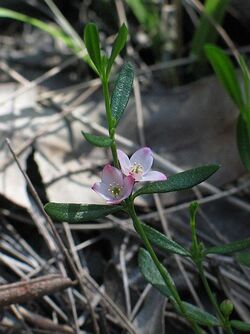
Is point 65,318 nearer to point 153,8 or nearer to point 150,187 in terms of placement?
point 150,187

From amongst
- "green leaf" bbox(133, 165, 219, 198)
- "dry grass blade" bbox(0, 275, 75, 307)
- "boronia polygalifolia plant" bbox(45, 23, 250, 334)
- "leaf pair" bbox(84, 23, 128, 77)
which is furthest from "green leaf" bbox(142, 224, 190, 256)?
"dry grass blade" bbox(0, 275, 75, 307)

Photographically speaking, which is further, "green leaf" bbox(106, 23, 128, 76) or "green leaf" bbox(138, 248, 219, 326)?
"green leaf" bbox(138, 248, 219, 326)

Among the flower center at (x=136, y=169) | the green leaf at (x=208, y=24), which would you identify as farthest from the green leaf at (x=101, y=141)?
the green leaf at (x=208, y=24)

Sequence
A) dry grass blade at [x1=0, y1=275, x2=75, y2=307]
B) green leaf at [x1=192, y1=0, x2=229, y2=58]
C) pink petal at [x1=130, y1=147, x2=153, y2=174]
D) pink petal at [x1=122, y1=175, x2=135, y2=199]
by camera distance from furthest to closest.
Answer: green leaf at [x1=192, y1=0, x2=229, y2=58] < dry grass blade at [x1=0, y1=275, x2=75, y2=307] < pink petal at [x1=130, y1=147, x2=153, y2=174] < pink petal at [x1=122, y1=175, x2=135, y2=199]

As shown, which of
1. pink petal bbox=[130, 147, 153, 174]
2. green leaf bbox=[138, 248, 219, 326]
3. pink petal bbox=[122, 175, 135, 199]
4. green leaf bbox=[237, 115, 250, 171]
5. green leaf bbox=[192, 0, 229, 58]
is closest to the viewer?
pink petal bbox=[122, 175, 135, 199]

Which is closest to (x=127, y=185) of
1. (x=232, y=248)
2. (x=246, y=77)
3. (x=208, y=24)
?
(x=232, y=248)

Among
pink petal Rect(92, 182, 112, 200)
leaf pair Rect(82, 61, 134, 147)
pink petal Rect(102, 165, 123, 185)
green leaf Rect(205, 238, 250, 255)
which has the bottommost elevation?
green leaf Rect(205, 238, 250, 255)

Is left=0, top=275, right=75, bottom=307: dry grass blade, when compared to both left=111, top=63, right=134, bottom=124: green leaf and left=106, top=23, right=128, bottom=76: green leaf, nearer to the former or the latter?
left=111, top=63, right=134, bottom=124: green leaf

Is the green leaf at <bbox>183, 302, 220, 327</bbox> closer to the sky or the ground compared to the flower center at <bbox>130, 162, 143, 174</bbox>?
closer to the ground
